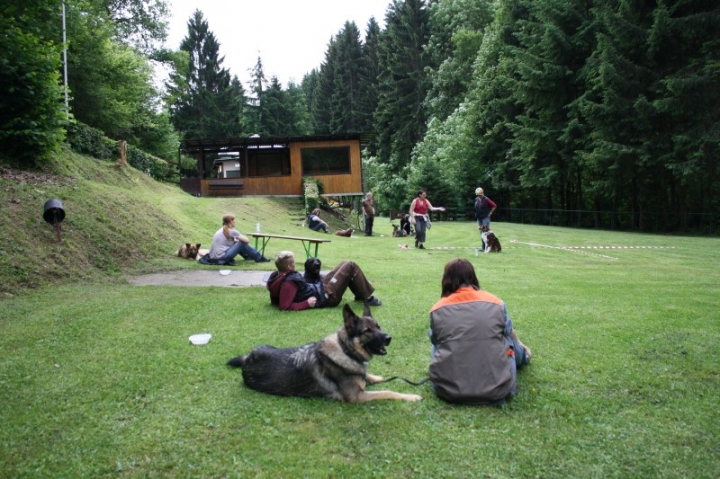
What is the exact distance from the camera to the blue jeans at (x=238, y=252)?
1200 cm

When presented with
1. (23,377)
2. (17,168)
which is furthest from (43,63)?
(23,377)

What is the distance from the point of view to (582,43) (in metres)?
30.0

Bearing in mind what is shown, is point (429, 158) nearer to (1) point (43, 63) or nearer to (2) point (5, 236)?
(1) point (43, 63)

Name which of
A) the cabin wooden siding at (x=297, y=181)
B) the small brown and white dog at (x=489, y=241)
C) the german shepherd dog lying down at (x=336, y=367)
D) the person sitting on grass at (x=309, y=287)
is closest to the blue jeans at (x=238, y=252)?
the person sitting on grass at (x=309, y=287)

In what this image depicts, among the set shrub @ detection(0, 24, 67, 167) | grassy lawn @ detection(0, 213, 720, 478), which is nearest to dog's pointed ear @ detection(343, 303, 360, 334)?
grassy lawn @ detection(0, 213, 720, 478)

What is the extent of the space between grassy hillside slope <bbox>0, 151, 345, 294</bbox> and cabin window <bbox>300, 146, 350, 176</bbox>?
11.9 meters

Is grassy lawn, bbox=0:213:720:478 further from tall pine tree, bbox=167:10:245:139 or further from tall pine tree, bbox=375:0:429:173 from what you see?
tall pine tree, bbox=167:10:245:139

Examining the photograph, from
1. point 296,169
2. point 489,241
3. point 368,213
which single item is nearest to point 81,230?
point 489,241

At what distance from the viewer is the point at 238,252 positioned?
12.3 m

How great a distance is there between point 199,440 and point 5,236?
858cm

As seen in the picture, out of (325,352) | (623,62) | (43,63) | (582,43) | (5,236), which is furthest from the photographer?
(582,43)

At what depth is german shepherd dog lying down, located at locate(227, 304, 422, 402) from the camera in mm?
4113

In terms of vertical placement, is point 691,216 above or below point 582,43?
below

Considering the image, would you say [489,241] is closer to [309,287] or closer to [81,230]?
[309,287]
